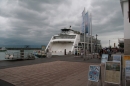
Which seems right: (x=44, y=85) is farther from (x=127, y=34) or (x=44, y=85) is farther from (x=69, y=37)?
(x=69, y=37)

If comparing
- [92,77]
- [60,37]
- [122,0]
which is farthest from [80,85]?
[60,37]

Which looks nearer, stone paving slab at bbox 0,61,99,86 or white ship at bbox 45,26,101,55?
stone paving slab at bbox 0,61,99,86

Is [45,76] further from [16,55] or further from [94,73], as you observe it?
[16,55]

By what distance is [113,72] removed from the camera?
4762 millimetres

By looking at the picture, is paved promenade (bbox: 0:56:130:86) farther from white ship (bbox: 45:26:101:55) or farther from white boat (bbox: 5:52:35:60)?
white ship (bbox: 45:26:101:55)

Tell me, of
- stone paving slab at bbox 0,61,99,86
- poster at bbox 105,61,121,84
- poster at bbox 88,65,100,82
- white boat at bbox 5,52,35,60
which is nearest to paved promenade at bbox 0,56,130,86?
stone paving slab at bbox 0,61,99,86

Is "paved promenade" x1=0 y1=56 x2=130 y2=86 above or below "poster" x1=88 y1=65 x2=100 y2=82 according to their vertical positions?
below

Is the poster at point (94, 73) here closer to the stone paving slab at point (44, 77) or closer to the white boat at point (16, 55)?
the stone paving slab at point (44, 77)

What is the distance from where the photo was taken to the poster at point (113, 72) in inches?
184

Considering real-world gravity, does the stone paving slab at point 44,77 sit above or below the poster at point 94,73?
below

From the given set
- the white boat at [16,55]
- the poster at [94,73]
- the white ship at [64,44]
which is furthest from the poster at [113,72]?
the white ship at [64,44]

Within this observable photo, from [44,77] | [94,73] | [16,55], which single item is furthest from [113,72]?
[16,55]

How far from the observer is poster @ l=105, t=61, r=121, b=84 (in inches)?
184

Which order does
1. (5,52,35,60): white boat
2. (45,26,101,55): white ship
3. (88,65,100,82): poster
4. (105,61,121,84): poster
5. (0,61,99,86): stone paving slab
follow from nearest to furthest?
1. (105,61,121,84): poster
2. (88,65,100,82): poster
3. (0,61,99,86): stone paving slab
4. (5,52,35,60): white boat
5. (45,26,101,55): white ship
